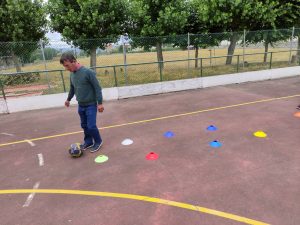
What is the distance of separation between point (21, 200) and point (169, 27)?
1268cm

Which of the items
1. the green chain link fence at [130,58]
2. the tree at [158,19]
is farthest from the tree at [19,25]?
the tree at [158,19]

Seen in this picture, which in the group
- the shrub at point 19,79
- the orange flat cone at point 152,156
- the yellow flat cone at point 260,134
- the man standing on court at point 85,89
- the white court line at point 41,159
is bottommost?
the yellow flat cone at point 260,134

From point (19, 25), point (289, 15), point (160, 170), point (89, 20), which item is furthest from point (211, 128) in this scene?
point (289, 15)

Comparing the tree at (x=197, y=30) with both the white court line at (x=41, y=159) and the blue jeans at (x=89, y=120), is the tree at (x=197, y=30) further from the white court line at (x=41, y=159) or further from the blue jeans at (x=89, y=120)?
the white court line at (x=41, y=159)

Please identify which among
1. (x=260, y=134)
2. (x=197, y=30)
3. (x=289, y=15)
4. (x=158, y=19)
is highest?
(x=158, y=19)

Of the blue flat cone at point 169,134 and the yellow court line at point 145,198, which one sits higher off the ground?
the yellow court line at point 145,198

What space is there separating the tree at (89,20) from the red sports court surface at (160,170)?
21.3 feet

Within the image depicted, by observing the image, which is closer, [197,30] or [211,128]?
[211,128]

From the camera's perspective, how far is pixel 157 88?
1215cm

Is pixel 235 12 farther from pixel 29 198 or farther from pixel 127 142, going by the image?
pixel 29 198

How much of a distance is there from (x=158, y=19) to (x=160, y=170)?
37.2 feet

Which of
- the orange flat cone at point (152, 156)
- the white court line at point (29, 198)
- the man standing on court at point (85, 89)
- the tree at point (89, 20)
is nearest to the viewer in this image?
the white court line at point (29, 198)

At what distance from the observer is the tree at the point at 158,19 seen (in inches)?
568

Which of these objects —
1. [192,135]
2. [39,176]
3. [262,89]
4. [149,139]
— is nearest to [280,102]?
[262,89]
